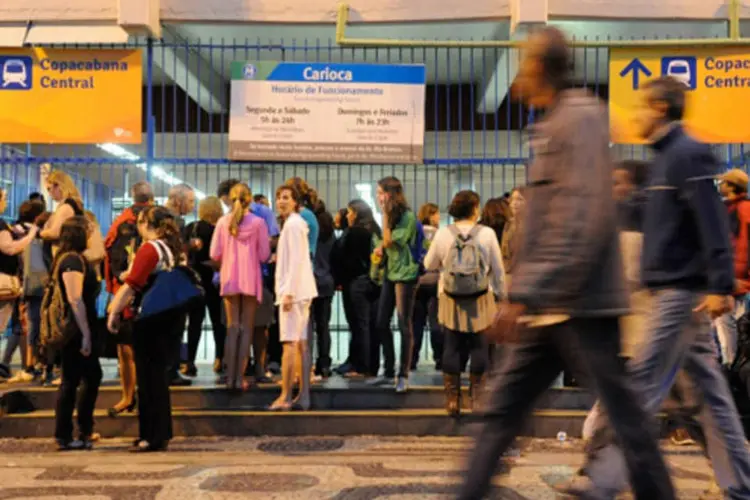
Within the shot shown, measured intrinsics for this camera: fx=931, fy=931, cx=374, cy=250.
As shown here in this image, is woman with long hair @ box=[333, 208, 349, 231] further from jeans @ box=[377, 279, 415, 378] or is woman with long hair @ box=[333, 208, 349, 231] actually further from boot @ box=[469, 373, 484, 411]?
boot @ box=[469, 373, 484, 411]

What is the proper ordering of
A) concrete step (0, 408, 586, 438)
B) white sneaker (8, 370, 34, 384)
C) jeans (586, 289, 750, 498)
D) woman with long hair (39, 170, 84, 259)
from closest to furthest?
jeans (586, 289, 750, 498), concrete step (0, 408, 586, 438), woman with long hair (39, 170, 84, 259), white sneaker (8, 370, 34, 384)

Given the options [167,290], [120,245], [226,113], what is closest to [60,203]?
[120,245]

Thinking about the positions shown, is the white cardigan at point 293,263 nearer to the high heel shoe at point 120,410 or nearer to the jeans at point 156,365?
the jeans at point 156,365

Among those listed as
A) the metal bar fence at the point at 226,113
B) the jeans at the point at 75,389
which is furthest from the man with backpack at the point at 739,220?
the jeans at the point at 75,389

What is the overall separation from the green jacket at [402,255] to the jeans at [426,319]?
102 centimetres

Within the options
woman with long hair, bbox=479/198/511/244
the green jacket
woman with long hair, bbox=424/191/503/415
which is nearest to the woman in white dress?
the green jacket

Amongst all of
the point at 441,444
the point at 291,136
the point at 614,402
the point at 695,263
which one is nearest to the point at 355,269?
the point at 291,136

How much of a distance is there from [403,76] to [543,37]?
558 cm

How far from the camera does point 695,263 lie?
438 centimetres

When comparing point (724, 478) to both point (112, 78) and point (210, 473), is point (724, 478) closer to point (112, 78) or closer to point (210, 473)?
point (210, 473)

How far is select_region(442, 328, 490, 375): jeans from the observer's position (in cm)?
738

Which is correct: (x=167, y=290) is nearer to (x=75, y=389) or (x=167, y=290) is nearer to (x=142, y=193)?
(x=75, y=389)

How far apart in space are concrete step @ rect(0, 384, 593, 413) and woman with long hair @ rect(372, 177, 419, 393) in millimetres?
148

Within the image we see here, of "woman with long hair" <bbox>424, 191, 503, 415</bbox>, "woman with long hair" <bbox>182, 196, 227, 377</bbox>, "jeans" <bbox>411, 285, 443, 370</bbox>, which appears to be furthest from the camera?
"jeans" <bbox>411, 285, 443, 370</bbox>
